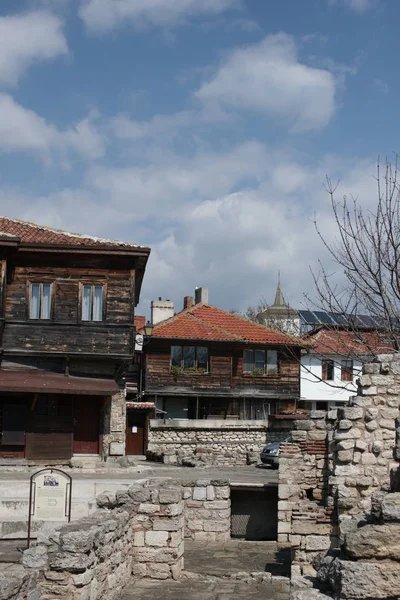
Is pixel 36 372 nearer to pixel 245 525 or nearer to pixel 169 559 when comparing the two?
pixel 245 525

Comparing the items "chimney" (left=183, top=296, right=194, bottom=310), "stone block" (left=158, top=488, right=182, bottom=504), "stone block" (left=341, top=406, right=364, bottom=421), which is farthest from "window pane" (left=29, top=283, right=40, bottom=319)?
"chimney" (left=183, top=296, right=194, bottom=310)

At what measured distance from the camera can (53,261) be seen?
26.6m

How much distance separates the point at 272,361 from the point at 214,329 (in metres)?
3.81

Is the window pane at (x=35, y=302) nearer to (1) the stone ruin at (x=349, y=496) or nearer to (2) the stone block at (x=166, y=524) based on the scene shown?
(1) the stone ruin at (x=349, y=496)

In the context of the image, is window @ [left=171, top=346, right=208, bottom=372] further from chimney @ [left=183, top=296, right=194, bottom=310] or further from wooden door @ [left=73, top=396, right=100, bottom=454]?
wooden door @ [left=73, top=396, right=100, bottom=454]

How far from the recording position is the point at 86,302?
1046 inches

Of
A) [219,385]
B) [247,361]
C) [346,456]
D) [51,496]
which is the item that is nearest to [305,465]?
[346,456]

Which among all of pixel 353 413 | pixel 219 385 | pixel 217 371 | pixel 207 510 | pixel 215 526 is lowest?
pixel 215 526

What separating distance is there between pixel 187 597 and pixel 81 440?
727 inches

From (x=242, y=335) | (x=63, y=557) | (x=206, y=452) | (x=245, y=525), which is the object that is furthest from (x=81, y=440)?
(x=63, y=557)

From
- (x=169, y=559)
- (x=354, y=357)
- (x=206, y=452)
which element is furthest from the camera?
(x=206, y=452)

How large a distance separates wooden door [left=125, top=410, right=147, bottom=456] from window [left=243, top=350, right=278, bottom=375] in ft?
28.3

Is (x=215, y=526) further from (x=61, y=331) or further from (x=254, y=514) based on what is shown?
(x=61, y=331)

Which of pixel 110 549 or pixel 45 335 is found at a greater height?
pixel 45 335
